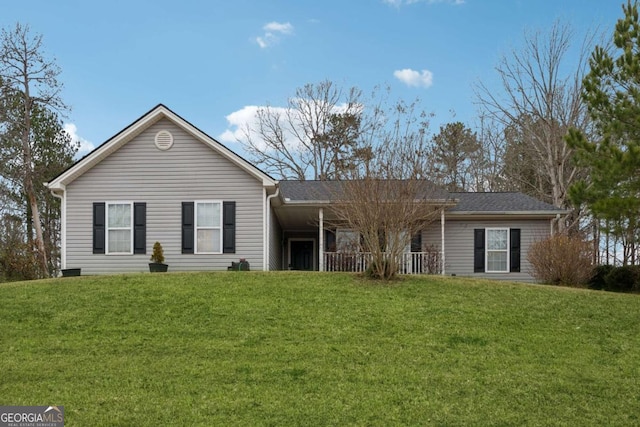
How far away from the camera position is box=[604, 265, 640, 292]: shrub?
55.3 feet

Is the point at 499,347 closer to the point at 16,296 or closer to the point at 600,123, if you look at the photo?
the point at 600,123

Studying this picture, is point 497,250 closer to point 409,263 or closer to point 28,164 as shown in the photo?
point 409,263

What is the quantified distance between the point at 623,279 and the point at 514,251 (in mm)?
3210

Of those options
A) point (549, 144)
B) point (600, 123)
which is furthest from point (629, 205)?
point (549, 144)

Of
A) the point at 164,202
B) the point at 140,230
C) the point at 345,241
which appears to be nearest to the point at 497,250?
the point at 345,241

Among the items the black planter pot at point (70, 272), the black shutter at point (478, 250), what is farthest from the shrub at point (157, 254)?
the black shutter at point (478, 250)

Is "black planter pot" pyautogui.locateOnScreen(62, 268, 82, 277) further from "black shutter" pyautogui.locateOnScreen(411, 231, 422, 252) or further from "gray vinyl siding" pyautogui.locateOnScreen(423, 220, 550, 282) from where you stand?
"gray vinyl siding" pyautogui.locateOnScreen(423, 220, 550, 282)

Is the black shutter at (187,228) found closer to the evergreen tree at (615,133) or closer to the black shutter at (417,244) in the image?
the black shutter at (417,244)

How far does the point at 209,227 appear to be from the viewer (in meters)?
15.9

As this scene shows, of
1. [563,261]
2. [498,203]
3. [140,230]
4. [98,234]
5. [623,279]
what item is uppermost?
[498,203]

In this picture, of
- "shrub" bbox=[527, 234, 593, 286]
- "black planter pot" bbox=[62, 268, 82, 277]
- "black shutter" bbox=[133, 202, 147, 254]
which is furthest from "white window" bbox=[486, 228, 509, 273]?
"black planter pot" bbox=[62, 268, 82, 277]

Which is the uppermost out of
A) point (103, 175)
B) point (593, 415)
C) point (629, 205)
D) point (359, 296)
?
point (103, 175)

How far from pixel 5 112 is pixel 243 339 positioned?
21785 mm

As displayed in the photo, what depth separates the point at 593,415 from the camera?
654 cm
